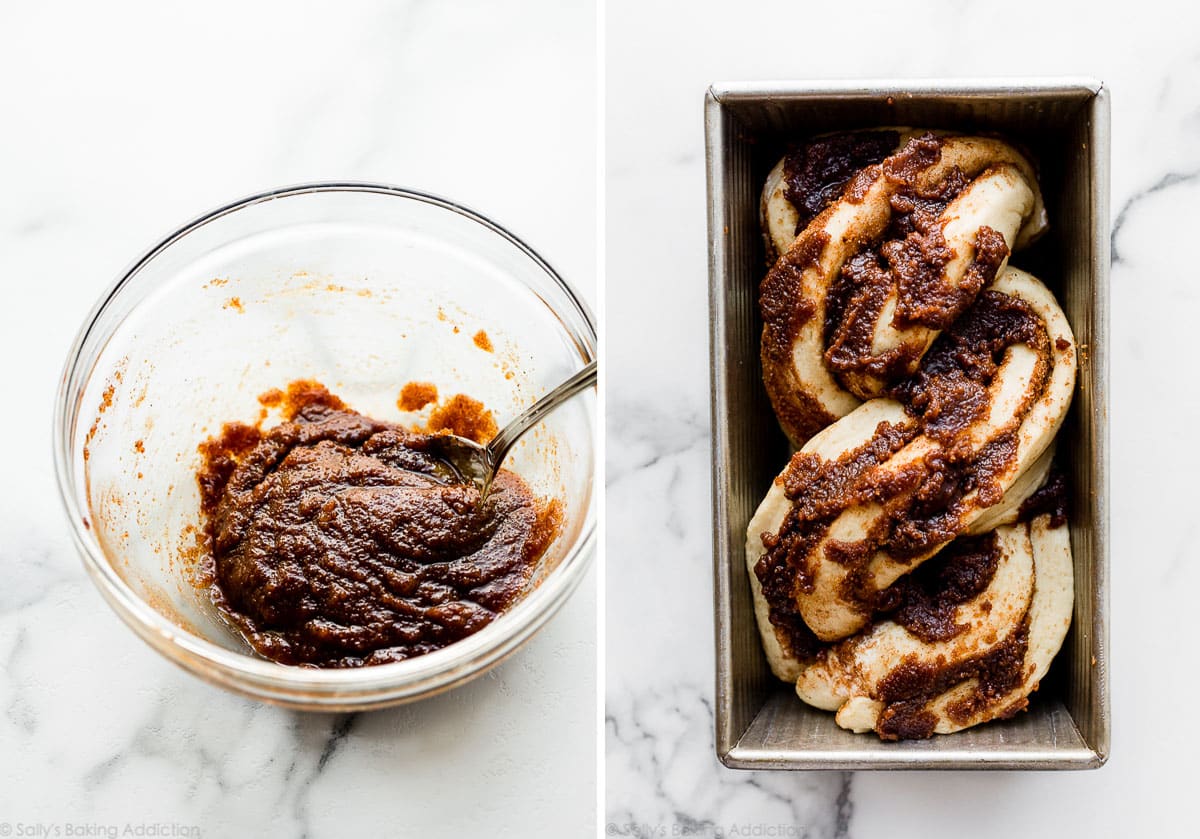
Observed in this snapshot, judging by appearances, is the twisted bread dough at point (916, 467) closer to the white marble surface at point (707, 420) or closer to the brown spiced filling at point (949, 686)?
the brown spiced filling at point (949, 686)

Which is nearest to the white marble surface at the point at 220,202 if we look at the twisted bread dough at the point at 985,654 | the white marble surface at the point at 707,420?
the white marble surface at the point at 707,420

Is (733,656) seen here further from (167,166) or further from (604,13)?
(167,166)

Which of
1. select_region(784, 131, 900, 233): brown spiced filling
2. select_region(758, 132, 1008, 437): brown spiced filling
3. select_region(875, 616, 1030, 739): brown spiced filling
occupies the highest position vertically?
select_region(784, 131, 900, 233): brown spiced filling

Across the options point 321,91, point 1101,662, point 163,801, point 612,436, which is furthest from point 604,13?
point 163,801

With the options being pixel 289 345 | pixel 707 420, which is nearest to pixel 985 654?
pixel 707 420

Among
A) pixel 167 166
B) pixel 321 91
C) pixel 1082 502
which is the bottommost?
pixel 1082 502

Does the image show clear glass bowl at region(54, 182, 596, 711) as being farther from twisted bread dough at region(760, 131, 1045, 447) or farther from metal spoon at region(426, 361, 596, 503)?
twisted bread dough at region(760, 131, 1045, 447)

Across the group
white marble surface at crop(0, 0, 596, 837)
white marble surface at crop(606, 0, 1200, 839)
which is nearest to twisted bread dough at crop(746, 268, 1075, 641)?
white marble surface at crop(606, 0, 1200, 839)
